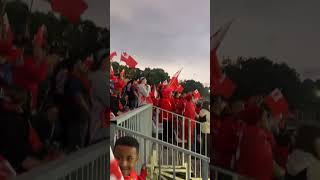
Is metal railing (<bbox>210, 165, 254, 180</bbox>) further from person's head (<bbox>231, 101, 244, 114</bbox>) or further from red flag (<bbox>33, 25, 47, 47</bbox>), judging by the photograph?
red flag (<bbox>33, 25, 47, 47</bbox>)

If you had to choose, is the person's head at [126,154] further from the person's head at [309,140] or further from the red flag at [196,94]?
the red flag at [196,94]

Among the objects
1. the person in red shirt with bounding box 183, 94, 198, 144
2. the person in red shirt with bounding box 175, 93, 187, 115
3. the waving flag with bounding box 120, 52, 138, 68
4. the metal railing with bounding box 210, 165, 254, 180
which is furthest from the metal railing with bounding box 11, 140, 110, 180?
the person in red shirt with bounding box 175, 93, 187, 115

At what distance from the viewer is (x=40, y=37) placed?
148 cm

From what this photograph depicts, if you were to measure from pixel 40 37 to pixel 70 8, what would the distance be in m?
0.30

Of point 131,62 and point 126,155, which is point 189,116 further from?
point 126,155

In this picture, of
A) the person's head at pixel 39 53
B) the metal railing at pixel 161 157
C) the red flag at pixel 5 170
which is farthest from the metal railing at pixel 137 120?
the red flag at pixel 5 170

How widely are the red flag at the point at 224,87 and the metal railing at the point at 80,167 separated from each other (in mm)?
576

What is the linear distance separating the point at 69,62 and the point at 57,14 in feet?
0.70

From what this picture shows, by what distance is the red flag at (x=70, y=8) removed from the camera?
1618mm

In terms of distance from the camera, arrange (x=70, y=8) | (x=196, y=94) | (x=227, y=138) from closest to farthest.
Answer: (x=70, y=8)
(x=227, y=138)
(x=196, y=94)

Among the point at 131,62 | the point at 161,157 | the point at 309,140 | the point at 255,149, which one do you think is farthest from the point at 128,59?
the point at 309,140

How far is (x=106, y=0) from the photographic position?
2025 millimetres

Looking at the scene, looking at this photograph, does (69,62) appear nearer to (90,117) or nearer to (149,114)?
(90,117)

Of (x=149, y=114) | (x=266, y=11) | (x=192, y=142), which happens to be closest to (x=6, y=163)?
(x=266, y=11)
